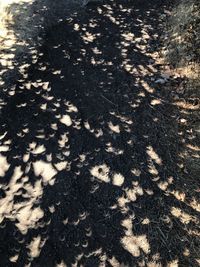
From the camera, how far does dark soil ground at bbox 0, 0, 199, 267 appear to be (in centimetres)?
592

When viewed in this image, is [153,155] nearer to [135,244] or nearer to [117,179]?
[117,179]

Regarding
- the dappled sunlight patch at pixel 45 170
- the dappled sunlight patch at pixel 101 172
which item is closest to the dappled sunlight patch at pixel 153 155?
the dappled sunlight patch at pixel 101 172

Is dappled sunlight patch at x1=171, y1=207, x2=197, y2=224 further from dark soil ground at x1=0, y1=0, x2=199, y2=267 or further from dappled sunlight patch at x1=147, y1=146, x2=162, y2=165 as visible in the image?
dappled sunlight patch at x1=147, y1=146, x2=162, y2=165

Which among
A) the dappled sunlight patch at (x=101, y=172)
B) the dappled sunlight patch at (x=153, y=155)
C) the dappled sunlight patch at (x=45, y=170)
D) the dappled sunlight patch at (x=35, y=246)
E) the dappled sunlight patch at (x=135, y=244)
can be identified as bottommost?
the dappled sunlight patch at (x=35, y=246)

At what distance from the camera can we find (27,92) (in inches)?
363

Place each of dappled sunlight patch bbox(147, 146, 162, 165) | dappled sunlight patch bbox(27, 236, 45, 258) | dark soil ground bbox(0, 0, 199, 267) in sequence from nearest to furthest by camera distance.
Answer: dappled sunlight patch bbox(27, 236, 45, 258)
dark soil ground bbox(0, 0, 199, 267)
dappled sunlight patch bbox(147, 146, 162, 165)

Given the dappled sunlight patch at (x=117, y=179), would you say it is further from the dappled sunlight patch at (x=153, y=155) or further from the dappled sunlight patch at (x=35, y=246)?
the dappled sunlight patch at (x=35, y=246)

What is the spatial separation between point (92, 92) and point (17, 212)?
163 inches

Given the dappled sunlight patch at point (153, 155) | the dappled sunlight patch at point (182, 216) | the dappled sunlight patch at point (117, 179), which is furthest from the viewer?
the dappled sunlight patch at point (153, 155)

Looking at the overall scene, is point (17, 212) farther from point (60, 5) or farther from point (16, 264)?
point (60, 5)

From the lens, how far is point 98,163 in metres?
7.32

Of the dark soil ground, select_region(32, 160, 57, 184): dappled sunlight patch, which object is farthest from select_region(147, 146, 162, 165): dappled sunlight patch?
select_region(32, 160, 57, 184): dappled sunlight patch

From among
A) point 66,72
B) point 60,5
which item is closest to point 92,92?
point 66,72

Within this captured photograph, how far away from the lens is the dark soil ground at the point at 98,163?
5922 millimetres
